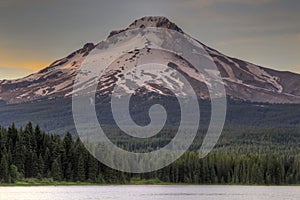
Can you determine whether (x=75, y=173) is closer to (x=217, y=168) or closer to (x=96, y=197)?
(x=96, y=197)

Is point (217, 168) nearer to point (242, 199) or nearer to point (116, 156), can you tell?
point (116, 156)

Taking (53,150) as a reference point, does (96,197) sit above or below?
below

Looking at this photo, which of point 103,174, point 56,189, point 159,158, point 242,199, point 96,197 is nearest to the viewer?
point 96,197

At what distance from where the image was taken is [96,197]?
354ft

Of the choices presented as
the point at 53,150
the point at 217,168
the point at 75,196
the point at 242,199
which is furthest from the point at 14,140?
the point at 217,168

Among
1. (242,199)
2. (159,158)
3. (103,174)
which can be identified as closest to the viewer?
(242,199)

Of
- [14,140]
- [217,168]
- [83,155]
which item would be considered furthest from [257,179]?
[14,140]

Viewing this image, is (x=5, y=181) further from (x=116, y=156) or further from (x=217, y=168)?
(x=217, y=168)

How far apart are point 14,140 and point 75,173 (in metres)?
12.3

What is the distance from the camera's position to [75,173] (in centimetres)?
14262

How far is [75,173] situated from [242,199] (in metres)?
37.8

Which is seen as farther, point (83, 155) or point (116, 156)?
point (116, 156)

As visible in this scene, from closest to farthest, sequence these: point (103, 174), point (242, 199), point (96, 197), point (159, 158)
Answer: point (96, 197) < point (242, 199) < point (103, 174) < point (159, 158)

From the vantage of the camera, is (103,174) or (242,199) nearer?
(242,199)
